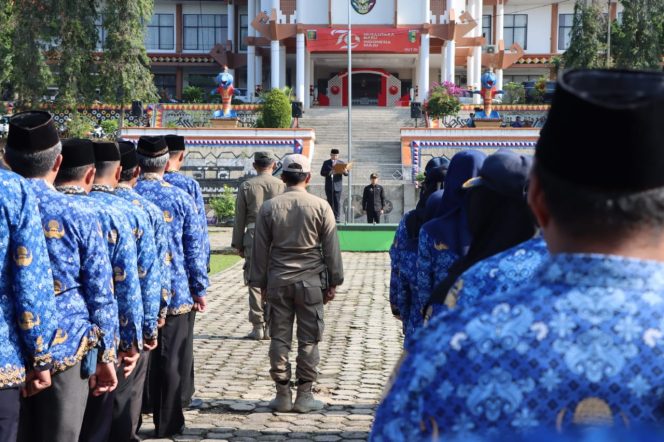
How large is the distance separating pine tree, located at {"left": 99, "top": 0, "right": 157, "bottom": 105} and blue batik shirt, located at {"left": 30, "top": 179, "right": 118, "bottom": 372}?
2702 cm

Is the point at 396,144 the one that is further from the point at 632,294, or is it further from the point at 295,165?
the point at 632,294

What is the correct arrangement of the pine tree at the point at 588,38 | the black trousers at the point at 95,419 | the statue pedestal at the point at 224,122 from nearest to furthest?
1. the black trousers at the point at 95,419
2. the statue pedestal at the point at 224,122
3. the pine tree at the point at 588,38

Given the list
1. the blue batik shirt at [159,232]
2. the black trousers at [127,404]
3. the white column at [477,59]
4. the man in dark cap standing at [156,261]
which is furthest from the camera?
the white column at [477,59]

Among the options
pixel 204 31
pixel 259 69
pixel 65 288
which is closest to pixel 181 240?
pixel 65 288

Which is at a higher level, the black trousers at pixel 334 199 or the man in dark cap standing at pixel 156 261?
the man in dark cap standing at pixel 156 261

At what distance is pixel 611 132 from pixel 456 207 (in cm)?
299

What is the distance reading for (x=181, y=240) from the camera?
641 cm

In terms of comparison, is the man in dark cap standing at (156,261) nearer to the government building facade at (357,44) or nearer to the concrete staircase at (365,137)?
the concrete staircase at (365,137)

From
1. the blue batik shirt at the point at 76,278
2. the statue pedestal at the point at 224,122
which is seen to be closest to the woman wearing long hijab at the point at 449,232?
the blue batik shirt at the point at 76,278

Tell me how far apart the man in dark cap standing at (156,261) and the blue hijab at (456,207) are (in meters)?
1.53

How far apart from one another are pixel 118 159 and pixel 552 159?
378 cm

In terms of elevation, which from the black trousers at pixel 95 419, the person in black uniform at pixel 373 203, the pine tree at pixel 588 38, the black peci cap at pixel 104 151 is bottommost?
the person in black uniform at pixel 373 203

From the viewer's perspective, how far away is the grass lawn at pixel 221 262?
16531 mm

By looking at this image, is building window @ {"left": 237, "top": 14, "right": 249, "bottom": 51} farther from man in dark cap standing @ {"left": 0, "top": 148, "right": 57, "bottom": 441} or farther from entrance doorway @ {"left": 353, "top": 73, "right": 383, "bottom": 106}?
man in dark cap standing @ {"left": 0, "top": 148, "right": 57, "bottom": 441}
